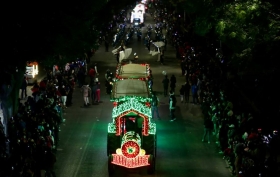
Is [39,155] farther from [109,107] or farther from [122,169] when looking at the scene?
[109,107]

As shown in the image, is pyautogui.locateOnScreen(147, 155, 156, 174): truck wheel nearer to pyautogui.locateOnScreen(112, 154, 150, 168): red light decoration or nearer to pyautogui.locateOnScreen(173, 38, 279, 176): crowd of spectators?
pyautogui.locateOnScreen(112, 154, 150, 168): red light decoration

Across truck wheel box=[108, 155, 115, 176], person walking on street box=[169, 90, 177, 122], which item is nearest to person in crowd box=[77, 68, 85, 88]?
person walking on street box=[169, 90, 177, 122]

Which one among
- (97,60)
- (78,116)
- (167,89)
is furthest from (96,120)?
(97,60)

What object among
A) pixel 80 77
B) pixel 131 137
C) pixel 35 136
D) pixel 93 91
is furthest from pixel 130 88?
A: pixel 80 77

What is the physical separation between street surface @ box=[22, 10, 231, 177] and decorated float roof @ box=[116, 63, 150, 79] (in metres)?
2.19

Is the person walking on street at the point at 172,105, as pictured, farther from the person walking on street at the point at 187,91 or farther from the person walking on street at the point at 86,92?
the person walking on street at the point at 86,92

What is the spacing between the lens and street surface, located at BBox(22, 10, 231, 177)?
19.9m

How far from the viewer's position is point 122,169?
787 inches

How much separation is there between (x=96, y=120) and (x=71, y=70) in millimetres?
10685

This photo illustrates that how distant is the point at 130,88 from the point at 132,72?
14.3 ft

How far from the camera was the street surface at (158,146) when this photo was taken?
65.2ft

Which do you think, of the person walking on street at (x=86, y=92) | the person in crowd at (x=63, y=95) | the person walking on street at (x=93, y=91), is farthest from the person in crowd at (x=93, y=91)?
the person in crowd at (x=63, y=95)

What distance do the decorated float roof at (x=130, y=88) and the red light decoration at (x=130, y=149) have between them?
8.94 feet

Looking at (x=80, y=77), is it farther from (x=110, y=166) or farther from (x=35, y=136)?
A: (x=110, y=166)
